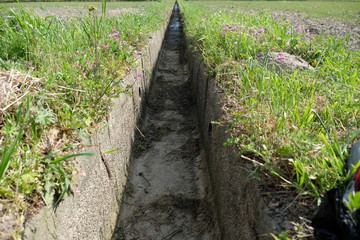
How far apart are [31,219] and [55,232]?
176 mm

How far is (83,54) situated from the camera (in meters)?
2.47

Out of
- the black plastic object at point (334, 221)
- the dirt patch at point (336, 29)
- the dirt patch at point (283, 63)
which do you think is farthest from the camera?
the dirt patch at point (336, 29)

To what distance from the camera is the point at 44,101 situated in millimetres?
1648

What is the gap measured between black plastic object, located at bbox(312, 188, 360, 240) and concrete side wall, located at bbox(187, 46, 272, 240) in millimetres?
250

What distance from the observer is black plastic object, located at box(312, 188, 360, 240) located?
818 mm

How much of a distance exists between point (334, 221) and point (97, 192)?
1337 millimetres

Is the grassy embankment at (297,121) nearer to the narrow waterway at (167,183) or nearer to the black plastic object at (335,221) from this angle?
the black plastic object at (335,221)

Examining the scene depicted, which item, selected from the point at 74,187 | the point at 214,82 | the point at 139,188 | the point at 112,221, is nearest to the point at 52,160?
the point at 74,187

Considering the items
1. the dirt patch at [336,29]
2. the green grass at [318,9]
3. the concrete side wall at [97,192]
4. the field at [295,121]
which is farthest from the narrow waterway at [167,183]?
the green grass at [318,9]

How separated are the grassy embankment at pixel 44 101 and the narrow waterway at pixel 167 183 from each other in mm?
846

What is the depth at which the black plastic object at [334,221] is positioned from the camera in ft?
2.68

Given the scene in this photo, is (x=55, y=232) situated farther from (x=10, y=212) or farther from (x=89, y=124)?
(x=89, y=124)

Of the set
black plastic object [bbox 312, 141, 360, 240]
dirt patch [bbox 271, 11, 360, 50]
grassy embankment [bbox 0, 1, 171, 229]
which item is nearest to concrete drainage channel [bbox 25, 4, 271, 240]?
grassy embankment [bbox 0, 1, 171, 229]

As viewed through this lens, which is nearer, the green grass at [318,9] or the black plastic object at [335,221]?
the black plastic object at [335,221]
